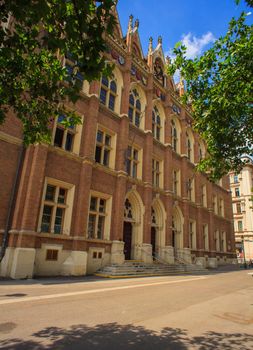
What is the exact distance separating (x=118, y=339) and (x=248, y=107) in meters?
8.96

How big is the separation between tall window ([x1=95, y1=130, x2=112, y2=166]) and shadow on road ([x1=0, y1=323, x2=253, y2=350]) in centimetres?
1421

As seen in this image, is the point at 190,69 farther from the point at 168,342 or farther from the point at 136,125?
the point at 136,125

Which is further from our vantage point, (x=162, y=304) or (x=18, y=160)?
(x=18, y=160)

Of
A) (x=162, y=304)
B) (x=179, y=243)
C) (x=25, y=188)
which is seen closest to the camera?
(x=162, y=304)

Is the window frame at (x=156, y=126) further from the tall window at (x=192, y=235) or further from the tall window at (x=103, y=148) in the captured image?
the tall window at (x=192, y=235)

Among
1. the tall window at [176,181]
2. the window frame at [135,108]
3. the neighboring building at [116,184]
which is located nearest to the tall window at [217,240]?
the neighboring building at [116,184]

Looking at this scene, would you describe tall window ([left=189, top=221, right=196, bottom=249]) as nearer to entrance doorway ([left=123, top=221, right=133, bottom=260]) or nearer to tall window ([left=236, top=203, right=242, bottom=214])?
entrance doorway ([left=123, top=221, right=133, bottom=260])

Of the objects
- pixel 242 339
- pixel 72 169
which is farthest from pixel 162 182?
pixel 242 339

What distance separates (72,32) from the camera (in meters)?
4.26

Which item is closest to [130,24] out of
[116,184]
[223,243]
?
[116,184]

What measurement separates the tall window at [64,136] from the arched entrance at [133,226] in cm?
621

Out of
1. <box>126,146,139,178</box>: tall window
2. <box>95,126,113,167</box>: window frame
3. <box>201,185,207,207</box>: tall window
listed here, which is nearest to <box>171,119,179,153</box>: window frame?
<box>126,146,139,178</box>: tall window

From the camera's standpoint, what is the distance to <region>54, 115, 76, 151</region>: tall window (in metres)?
16.2

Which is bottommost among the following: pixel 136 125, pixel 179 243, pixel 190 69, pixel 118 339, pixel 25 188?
pixel 118 339
